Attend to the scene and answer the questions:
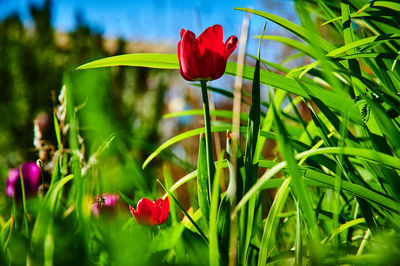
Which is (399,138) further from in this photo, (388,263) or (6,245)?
(6,245)

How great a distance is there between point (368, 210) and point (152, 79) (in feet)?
11.6

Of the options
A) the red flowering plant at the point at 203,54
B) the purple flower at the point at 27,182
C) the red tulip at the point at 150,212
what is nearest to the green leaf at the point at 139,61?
the red flowering plant at the point at 203,54

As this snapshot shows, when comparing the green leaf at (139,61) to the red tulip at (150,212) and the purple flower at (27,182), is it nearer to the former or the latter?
the red tulip at (150,212)

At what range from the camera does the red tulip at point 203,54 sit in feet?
1.51

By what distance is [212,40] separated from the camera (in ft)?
1.53

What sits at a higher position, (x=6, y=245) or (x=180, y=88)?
(x=180, y=88)

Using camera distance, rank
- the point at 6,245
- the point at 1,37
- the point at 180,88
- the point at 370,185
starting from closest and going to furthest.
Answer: the point at 6,245
the point at 370,185
the point at 1,37
the point at 180,88

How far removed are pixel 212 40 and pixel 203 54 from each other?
22 millimetres

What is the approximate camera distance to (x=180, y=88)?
4246 mm

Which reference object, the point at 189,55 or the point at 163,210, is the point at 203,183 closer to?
the point at 163,210

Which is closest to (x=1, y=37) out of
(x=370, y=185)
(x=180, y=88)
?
(x=180, y=88)

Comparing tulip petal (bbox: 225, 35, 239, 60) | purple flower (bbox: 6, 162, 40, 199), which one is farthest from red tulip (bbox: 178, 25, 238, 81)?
purple flower (bbox: 6, 162, 40, 199)

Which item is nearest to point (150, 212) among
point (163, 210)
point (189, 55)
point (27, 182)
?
point (163, 210)

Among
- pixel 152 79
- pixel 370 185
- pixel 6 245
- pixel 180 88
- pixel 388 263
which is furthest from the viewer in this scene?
pixel 180 88
